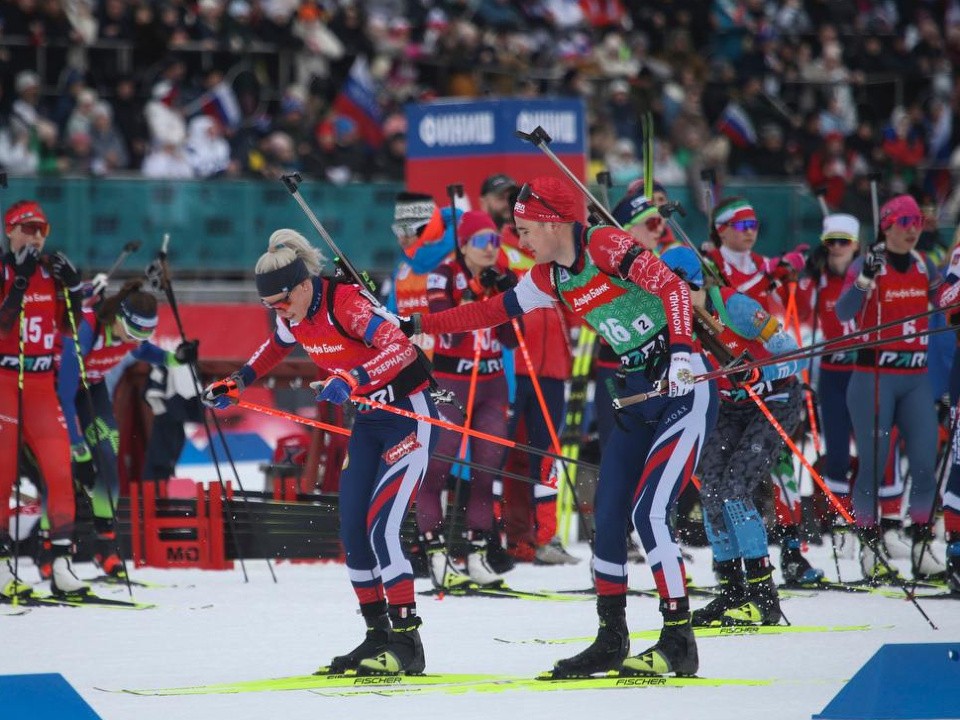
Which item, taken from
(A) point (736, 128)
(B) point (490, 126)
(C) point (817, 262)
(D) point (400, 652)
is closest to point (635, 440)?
(D) point (400, 652)

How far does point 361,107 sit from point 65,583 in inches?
373

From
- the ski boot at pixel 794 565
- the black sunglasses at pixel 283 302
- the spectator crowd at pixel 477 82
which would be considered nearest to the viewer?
the black sunglasses at pixel 283 302

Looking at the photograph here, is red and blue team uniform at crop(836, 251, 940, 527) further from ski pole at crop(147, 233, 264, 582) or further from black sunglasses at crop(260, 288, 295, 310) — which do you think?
black sunglasses at crop(260, 288, 295, 310)

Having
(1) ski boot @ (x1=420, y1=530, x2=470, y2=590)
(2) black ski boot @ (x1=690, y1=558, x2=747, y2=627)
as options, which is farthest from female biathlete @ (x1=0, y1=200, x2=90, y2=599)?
(2) black ski boot @ (x1=690, y1=558, x2=747, y2=627)

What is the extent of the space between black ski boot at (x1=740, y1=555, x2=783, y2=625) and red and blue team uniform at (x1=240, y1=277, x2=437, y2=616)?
6.09 feet

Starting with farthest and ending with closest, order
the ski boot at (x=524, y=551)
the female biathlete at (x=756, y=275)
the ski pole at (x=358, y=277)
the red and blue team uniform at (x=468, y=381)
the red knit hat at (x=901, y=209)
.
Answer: the ski boot at (x=524, y=551) < the red and blue team uniform at (x=468, y=381) < the red knit hat at (x=901, y=209) < the female biathlete at (x=756, y=275) < the ski pole at (x=358, y=277)

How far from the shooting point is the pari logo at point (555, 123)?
45.2 ft

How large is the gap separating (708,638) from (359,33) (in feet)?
39.7

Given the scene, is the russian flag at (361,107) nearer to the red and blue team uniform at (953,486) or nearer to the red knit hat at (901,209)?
the red knit hat at (901,209)

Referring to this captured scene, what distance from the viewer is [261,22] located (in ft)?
59.3

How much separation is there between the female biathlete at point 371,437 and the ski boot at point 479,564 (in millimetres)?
2632

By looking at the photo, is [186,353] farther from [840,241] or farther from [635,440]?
[840,241]

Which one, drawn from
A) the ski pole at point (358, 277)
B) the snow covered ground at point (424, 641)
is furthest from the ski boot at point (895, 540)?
the ski pole at point (358, 277)

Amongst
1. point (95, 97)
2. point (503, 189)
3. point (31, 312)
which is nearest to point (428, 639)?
point (31, 312)
